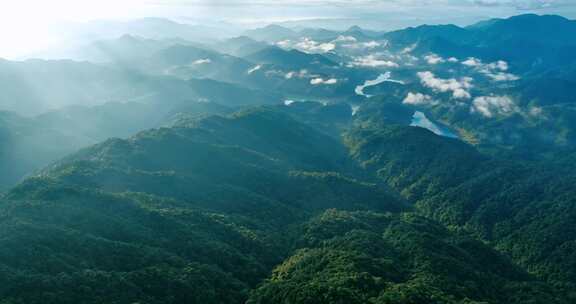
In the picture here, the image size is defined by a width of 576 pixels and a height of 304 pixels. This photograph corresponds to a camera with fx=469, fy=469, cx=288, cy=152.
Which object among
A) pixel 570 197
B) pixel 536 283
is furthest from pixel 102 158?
pixel 570 197

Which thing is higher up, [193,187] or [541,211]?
[193,187]

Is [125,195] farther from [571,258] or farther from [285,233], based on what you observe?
[571,258]

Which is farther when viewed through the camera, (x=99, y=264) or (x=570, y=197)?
(x=570, y=197)

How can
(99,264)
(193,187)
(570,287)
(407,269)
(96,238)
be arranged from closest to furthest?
(99,264)
(96,238)
(407,269)
(570,287)
(193,187)

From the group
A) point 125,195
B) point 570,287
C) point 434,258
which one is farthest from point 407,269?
point 125,195

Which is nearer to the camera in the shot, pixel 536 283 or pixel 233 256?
pixel 233 256

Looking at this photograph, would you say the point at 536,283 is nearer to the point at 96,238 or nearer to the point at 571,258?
the point at 571,258

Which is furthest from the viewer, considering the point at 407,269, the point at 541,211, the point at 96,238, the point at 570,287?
the point at 541,211

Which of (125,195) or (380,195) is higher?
(125,195)

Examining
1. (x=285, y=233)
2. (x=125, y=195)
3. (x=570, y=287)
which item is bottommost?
(x=570, y=287)
